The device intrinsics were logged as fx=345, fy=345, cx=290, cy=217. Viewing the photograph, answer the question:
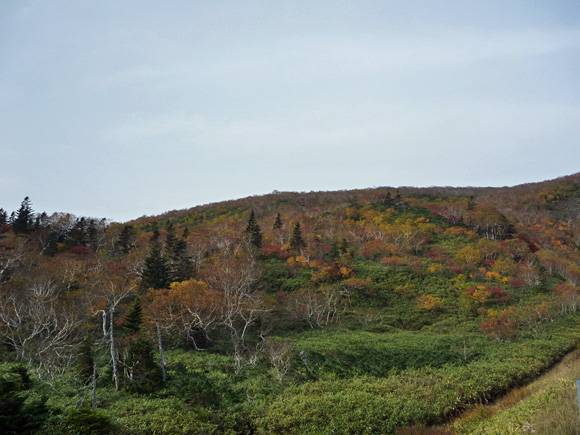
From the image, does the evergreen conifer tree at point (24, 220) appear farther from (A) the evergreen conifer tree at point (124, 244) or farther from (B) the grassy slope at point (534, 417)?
(B) the grassy slope at point (534, 417)

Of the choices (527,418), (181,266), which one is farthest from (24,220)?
(527,418)

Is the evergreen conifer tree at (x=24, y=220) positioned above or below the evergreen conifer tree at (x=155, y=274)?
above

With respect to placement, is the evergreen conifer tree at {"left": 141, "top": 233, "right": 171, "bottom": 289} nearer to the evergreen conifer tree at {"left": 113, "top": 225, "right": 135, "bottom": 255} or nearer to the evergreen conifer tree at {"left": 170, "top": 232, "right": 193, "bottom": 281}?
the evergreen conifer tree at {"left": 170, "top": 232, "right": 193, "bottom": 281}

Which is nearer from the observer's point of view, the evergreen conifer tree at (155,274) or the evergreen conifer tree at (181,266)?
the evergreen conifer tree at (155,274)

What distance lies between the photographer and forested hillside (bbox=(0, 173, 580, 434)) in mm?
A: 14664

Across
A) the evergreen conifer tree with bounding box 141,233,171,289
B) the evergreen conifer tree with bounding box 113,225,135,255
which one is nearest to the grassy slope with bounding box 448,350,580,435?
the evergreen conifer tree with bounding box 141,233,171,289

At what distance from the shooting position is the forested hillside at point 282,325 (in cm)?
1466

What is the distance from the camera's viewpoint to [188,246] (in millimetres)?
46562

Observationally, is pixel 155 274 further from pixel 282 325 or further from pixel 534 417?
pixel 534 417

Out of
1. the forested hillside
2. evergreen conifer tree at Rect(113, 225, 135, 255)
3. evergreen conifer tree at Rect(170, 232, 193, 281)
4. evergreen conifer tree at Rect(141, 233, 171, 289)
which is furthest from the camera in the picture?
evergreen conifer tree at Rect(113, 225, 135, 255)

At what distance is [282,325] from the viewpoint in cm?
3047

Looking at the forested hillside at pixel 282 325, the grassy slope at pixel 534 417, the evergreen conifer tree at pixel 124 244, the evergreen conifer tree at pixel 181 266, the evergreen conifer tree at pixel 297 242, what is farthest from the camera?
the evergreen conifer tree at pixel 297 242

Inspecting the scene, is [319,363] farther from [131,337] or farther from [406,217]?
[406,217]

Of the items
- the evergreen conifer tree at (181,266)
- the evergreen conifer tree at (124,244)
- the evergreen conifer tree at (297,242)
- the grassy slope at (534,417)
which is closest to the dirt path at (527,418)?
the grassy slope at (534,417)
